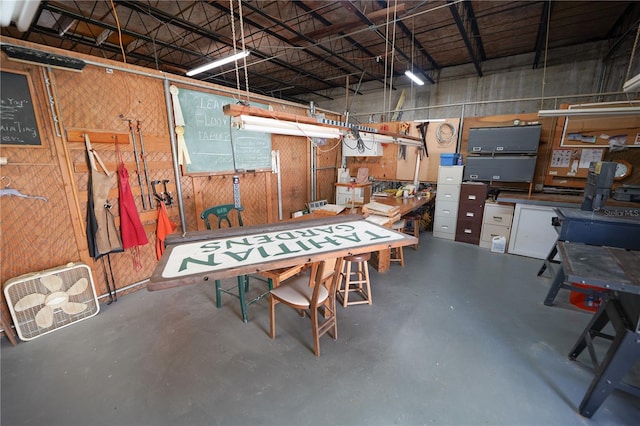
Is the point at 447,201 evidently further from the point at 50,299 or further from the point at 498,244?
the point at 50,299

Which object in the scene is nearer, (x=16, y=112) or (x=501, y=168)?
(x=16, y=112)

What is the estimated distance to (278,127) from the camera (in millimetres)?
2033

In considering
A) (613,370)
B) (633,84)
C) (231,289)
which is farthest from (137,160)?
(633,84)

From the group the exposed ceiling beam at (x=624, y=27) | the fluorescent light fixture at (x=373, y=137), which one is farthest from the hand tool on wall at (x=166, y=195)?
the exposed ceiling beam at (x=624, y=27)

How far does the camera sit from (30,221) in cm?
232

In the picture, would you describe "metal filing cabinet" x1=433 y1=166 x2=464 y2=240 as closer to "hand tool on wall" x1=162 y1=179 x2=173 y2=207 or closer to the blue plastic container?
the blue plastic container

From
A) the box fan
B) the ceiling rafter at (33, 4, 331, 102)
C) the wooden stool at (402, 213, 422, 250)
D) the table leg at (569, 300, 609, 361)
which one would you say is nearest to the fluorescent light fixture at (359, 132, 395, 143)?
the wooden stool at (402, 213, 422, 250)

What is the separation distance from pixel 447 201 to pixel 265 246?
4.15 m

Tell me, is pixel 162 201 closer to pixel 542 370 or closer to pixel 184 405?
pixel 184 405

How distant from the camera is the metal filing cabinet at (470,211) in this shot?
14.6ft

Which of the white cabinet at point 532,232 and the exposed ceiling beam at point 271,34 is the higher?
the exposed ceiling beam at point 271,34

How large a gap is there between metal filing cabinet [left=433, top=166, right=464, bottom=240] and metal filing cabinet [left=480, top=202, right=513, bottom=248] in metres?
0.49

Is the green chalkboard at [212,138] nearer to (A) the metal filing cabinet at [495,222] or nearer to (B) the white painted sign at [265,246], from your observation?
(B) the white painted sign at [265,246]

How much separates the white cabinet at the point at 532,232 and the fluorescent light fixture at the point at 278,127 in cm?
358
